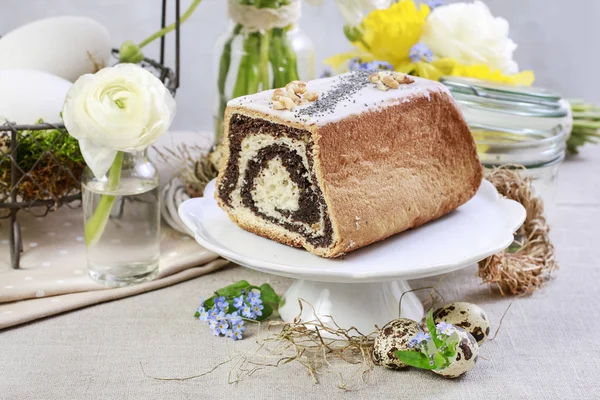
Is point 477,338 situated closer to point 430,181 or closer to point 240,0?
point 430,181

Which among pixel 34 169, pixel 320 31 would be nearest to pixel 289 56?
pixel 34 169

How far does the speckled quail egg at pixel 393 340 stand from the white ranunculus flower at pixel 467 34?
89 cm

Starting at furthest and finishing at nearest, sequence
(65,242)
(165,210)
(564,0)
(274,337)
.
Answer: (564,0) → (165,210) → (65,242) → (274,337)

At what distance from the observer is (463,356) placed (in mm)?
1220

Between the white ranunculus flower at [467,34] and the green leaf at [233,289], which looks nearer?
the green leaf at [233,289]

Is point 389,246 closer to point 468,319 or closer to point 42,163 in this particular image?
point 468,319

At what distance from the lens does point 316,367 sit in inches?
50.7

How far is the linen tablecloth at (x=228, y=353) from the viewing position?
1.22 m

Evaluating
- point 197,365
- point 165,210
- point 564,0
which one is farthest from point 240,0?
point 564,0

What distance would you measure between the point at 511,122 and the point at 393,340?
0.70 m

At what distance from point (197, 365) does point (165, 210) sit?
61 cm

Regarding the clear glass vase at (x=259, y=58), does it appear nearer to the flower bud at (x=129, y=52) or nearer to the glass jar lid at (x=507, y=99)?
the flower bud at (x=129, y=52)

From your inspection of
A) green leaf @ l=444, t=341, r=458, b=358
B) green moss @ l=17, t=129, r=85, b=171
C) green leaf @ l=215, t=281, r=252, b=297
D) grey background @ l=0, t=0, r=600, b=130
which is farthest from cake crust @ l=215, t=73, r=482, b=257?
grey background @ l=0, t=0, r=600, b=130

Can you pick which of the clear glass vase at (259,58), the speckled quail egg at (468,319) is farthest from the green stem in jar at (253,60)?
the speckled quail egg at (468,319)
